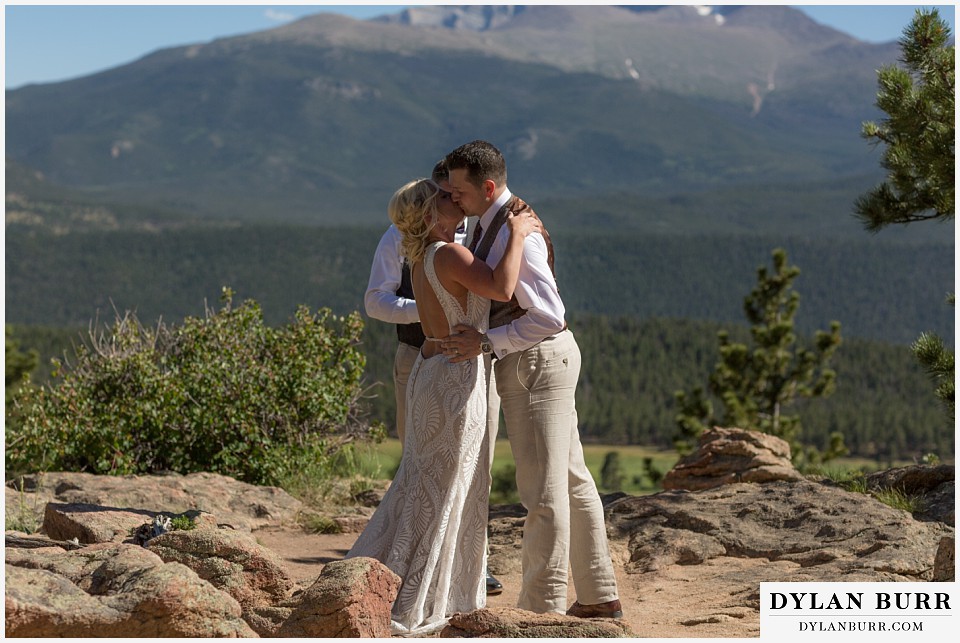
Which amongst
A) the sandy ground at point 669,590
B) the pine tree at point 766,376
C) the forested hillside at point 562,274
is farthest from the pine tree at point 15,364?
the forested hillside at point 562,274

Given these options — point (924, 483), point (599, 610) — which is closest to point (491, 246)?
point (599, 610)

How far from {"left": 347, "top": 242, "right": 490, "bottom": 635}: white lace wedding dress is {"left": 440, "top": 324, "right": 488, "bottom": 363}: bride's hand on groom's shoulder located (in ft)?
0.16

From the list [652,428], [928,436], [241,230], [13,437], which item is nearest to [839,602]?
[13,437]

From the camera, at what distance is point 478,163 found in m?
5.05

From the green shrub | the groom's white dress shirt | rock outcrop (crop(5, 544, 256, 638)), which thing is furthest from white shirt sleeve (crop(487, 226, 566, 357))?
the green shrub

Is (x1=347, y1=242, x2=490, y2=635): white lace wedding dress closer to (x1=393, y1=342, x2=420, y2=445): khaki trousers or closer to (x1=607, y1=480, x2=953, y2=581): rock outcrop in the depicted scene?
(x1=393, y1=342, x2=420, y2=445): khaki trousers

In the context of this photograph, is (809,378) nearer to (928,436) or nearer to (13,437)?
(13,437)

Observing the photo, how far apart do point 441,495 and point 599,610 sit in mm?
893

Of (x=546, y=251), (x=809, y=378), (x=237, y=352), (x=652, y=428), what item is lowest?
(x=652, y=428)

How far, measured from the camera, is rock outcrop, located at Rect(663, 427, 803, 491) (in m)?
9.10

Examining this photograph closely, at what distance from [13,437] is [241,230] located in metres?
158

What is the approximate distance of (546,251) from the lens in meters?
5.16

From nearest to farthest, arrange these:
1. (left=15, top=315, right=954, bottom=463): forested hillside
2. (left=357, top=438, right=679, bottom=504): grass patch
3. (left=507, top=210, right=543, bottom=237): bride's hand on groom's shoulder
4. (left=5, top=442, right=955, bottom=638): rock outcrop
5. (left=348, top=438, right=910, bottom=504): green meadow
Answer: (left=5, top=442, right=955, bottom=638): rock outcrop → (left=507, top=210, right=543, bottom=237): bride's hand on groom's shoulder → (left=348, top=438, right=910, bottom=504): green meadow → (left=357, top=438, right=679, bottom=504): grass patch → (left=15, top=315, right=954, bottom=463): forested hillside

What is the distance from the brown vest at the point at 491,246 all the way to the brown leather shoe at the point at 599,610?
134 centimetres
